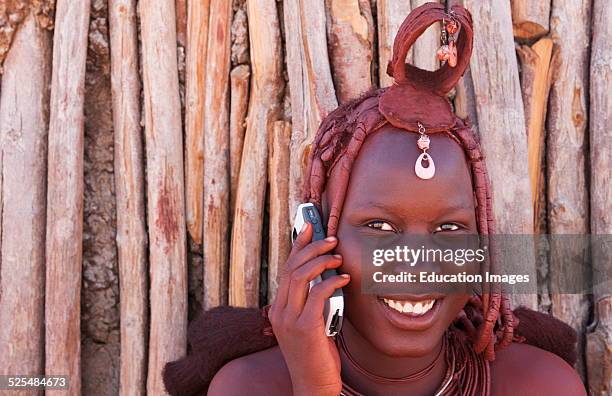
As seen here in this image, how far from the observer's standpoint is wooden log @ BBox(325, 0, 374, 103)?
2869mm

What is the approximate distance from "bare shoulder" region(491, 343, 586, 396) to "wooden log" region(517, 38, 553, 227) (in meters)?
0.82

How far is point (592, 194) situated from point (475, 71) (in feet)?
2.19

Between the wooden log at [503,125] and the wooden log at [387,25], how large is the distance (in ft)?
1.03

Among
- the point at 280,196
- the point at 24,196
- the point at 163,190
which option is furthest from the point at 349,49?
the point at 24,196

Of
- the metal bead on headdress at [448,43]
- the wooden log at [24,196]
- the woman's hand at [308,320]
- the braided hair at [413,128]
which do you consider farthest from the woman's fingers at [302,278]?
the wooden log at [24,196]

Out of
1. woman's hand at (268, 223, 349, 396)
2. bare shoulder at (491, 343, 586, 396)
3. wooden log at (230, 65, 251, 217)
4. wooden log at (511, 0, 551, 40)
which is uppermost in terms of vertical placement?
wooden log at (511, 0, 551, 40)

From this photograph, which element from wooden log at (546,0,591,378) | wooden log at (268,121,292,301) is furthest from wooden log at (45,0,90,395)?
wooden log at (546,0,591,378)

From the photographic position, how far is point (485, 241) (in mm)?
2107

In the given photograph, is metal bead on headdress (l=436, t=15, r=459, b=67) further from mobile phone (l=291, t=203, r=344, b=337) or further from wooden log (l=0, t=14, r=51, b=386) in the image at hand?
wooden log (l=0, t=14, r=51, b=386)

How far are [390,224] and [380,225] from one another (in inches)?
1.1

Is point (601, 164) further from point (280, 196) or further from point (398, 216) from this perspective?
point (398, 216)

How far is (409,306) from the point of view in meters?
1.99

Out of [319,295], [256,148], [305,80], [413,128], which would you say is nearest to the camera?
[319,295]

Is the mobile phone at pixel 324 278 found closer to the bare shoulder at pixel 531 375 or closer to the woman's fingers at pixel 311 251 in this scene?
the woman's fingers at pixel 311 251
